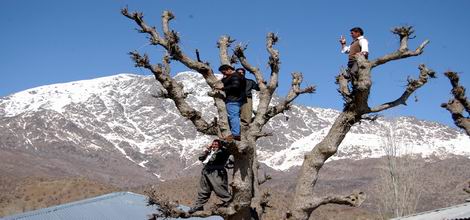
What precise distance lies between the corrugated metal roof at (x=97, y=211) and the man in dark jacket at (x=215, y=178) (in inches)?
399

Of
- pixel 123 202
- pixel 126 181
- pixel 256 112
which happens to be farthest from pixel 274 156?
pixel 256 112

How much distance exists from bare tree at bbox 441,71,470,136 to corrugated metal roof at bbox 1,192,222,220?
7.95 metres

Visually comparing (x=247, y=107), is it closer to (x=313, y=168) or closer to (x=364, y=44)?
(x=313, y=168)

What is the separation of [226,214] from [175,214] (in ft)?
1.99

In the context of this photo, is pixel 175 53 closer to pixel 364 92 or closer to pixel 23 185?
pixel 364 92

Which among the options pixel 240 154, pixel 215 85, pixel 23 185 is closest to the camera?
pixel 240 154

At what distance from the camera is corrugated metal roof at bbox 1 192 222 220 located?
17.6m

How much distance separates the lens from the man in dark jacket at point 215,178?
7.39m

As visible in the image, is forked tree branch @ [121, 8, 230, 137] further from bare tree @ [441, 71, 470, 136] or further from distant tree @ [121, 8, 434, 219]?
bare tree @ [441, 71, 470, 136]

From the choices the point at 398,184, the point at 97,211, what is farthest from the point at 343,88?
the point at 398,184

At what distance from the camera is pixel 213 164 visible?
25.0 feet

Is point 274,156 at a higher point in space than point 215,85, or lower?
higher

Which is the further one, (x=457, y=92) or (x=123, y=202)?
(x=123, y=202)

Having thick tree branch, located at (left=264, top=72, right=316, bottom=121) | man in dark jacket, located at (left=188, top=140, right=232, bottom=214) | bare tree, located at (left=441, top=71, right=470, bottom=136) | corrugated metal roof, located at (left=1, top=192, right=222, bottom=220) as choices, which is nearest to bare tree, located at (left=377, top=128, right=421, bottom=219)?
corrugated metal roof, located at (left=1, top=192, right=222, bottom=220)
